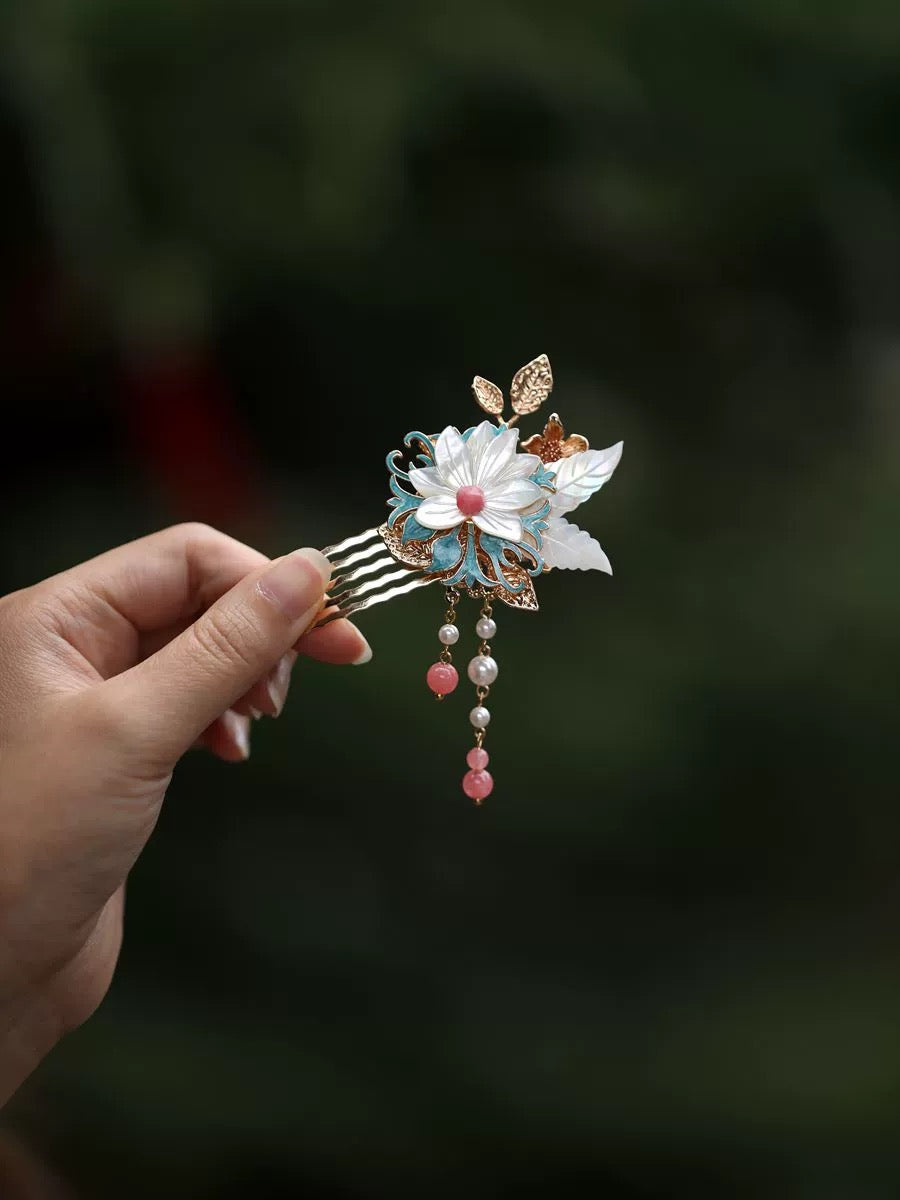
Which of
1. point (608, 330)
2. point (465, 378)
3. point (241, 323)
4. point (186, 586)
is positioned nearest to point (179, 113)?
point (241, 323)

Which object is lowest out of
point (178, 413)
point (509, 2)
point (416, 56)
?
point (178, 413)

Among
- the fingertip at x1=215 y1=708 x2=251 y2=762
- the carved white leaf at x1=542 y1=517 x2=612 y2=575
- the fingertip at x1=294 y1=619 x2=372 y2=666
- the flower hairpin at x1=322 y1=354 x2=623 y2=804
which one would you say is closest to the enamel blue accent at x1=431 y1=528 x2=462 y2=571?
the flower hairpin at x1=322 y1=354 x2=623 y2=804

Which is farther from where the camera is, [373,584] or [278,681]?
[278,681]

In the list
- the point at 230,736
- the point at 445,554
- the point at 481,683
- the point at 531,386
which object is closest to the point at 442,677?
the point at 481,683

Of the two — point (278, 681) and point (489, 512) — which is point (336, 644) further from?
point (489, 512)

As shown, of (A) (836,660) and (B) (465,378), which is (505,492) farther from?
(A) (836,660)

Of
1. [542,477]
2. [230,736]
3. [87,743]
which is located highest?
[542,477]
